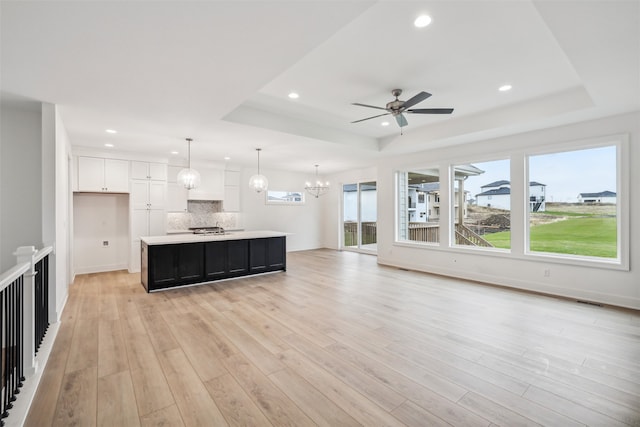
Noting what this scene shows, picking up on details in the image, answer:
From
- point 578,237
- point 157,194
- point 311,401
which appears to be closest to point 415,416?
point 311,401

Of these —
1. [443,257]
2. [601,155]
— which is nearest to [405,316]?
[443,257]

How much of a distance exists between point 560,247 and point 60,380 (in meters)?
6.50

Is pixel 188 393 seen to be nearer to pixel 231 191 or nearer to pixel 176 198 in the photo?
pixel 176 198

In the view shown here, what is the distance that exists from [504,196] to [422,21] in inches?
158

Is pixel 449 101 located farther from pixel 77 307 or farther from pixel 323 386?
pixel 77 307

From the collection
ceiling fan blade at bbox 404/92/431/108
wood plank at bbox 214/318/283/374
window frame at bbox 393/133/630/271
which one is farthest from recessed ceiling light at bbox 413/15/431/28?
window frame at bbox 393/133/630/271

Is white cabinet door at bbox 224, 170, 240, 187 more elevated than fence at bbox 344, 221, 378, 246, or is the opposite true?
white cabinet door at bbox 224, 170, 240, 187

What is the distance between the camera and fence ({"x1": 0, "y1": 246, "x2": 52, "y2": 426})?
190 cm

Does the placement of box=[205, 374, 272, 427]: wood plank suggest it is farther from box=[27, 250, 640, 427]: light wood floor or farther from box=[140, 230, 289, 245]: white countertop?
box=[140, 230, 289, 245]: white countertop

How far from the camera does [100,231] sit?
252 inches

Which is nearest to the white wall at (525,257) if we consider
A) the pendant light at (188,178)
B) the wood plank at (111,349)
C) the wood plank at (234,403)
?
the pendant light at (188,178)

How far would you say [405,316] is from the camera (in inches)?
142

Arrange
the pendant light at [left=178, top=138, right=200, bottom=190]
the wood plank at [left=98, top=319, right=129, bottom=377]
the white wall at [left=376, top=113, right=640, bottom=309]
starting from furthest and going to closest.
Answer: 1. the pendant light at [left=178, top=138, right=200, bottom=190]
2. the white wall at [left=376, top=113, right=640, bottom=309]
3. the wood plank at [left=98, top=319, right=129, bottom=377]

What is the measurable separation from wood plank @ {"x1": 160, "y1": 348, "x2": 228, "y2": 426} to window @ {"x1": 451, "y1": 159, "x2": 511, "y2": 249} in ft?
17.3
